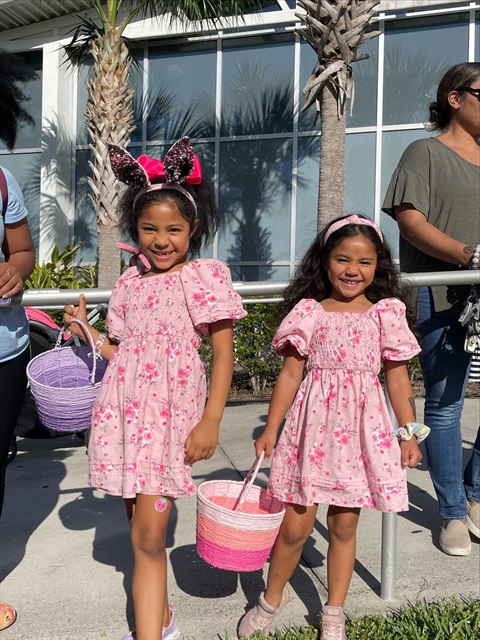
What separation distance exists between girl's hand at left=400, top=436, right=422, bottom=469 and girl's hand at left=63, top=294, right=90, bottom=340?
3.90 feet

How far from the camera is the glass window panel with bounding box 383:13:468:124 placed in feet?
33.7

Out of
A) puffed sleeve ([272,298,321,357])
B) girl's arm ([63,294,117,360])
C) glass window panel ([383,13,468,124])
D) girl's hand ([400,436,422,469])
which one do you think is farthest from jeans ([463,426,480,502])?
glass window panel ([383,13,468,124])

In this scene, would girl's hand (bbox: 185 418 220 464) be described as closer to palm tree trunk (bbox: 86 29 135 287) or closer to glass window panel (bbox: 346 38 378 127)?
palm tree trunk (bbox: 86 29 135 287)

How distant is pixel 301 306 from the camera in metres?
2.44

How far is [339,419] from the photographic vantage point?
2.27 m

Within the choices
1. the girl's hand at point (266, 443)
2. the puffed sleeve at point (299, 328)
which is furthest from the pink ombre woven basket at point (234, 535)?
the puffed sleeve at point (299, 328)

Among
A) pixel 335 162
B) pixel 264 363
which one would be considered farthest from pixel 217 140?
pixel 264 363

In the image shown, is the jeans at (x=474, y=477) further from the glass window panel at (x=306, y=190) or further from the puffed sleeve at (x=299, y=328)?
the glass window panel at (x=306, y=190)

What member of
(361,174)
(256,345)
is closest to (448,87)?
(256,345)

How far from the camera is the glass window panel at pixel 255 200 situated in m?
11.1

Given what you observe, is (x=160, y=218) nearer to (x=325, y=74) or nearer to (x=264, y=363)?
(x=264, y=363)

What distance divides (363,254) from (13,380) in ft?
4.30

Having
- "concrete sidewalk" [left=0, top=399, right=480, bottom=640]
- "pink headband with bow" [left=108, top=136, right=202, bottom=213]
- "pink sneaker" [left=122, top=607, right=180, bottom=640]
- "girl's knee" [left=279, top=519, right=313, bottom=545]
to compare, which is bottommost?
"concrete sidewalk" [left=0, top=399, right=480, bottom=640]

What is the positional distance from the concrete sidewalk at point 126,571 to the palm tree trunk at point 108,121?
5.69 meters
